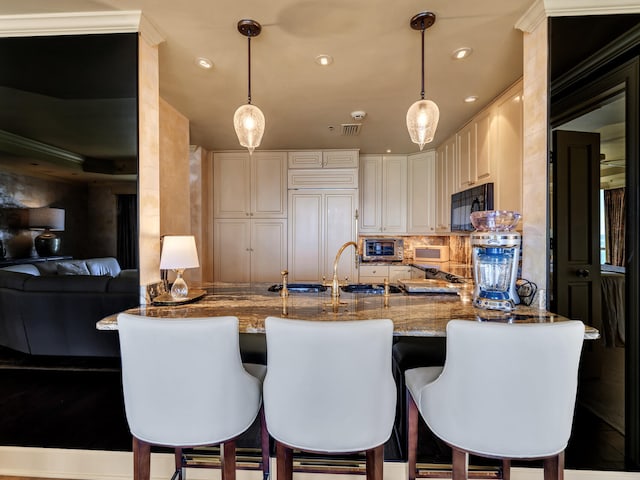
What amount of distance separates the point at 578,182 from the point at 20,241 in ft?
Result: 10.2

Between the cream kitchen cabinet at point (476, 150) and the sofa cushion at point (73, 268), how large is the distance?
10.00ft

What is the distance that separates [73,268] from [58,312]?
0.96 feet

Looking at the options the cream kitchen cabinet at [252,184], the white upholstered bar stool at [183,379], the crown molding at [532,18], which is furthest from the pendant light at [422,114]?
the cream kitchen cabinet at [252,184]

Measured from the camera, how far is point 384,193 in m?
4.24

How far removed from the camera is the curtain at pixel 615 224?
1.47 meters

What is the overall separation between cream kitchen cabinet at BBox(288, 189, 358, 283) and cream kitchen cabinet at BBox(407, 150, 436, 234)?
87 centimetres

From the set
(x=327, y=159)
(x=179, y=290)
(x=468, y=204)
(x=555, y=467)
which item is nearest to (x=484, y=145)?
(x=468, y=204)

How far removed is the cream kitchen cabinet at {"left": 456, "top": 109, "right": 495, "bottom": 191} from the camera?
8.11ft

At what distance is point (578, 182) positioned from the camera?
1.50 meters

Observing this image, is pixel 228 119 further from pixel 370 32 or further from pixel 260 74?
pixel 370 32

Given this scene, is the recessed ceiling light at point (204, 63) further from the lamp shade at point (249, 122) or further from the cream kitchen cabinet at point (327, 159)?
the cream kitchen cabinet at point (327, 159)

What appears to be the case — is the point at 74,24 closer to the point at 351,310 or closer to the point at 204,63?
the point at 204,63

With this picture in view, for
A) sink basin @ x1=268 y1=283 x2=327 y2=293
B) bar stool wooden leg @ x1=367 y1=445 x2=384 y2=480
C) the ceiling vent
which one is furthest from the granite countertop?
the ceiling vent

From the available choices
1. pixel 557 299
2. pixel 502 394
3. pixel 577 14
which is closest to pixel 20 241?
pixel 502 394
